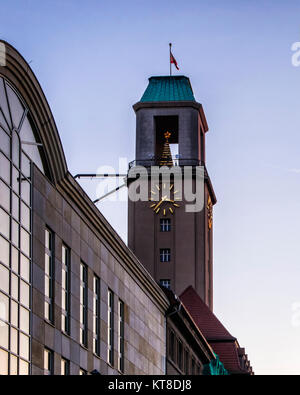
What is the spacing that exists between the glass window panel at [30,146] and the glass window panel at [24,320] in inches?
191

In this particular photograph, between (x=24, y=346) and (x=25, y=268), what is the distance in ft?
7.23

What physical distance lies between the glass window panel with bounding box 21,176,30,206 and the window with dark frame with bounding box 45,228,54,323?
2.23 m

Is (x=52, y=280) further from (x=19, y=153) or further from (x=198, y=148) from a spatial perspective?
(x=198, y=148)

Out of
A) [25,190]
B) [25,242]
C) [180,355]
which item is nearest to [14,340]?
[25,242]

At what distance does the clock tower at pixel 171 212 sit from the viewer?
99.3m

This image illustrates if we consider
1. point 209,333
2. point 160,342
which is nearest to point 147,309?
point 160,342

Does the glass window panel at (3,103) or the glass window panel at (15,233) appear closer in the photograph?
the glass window panel at (15,233)

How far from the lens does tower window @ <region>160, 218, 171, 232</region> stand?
331ft

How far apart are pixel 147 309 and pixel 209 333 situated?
132ft

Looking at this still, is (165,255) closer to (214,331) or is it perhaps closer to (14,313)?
(214,331)

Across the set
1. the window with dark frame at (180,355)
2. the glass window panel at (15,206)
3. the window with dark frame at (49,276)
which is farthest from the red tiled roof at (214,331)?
the glass window panel at (15,206)

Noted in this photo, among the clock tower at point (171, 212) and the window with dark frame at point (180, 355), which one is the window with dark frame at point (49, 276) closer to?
the window with dark frame at point (180, 355)

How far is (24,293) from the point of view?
109 ft

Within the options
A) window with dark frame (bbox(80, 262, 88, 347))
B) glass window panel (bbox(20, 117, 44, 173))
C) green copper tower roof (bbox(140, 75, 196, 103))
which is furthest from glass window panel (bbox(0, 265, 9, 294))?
green copper tower roof (bbox(140, 75, 196, 103))
